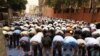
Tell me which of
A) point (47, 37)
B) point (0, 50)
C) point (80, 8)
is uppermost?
point (0, 50)

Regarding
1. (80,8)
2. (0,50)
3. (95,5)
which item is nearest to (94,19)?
(95,5)

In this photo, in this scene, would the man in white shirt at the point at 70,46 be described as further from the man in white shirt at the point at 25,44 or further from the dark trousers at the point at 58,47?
the man in white shirt at the point at 25,44

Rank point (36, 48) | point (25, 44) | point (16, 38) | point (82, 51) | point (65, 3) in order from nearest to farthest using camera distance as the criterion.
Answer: point (36, 48)
point (82, 51)
point (25, 44)
point (16, 38)
point (65, 3)

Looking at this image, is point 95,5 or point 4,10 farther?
point 4,10

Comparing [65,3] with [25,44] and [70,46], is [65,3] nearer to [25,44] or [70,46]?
[25,44]

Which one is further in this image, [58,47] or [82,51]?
[82,51]

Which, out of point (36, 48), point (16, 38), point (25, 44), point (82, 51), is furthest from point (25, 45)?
point (16, 38)

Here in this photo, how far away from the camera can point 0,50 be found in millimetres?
8758

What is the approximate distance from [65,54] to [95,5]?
94.4 feet

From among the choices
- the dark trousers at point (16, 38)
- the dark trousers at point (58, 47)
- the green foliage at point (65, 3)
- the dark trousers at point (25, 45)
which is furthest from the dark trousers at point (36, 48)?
the green foliage at point (65, 3)

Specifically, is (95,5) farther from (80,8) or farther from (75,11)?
(75,11)

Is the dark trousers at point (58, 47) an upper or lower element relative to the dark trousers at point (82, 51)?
upper

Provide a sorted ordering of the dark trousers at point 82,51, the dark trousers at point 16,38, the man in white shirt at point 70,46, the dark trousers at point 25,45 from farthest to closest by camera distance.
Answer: the dark trousers at point 16,38, the dark trousers at point 25,45, the dark trousers at point 82,51, the man in white shirt at point 70,46

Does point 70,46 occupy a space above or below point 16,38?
above
